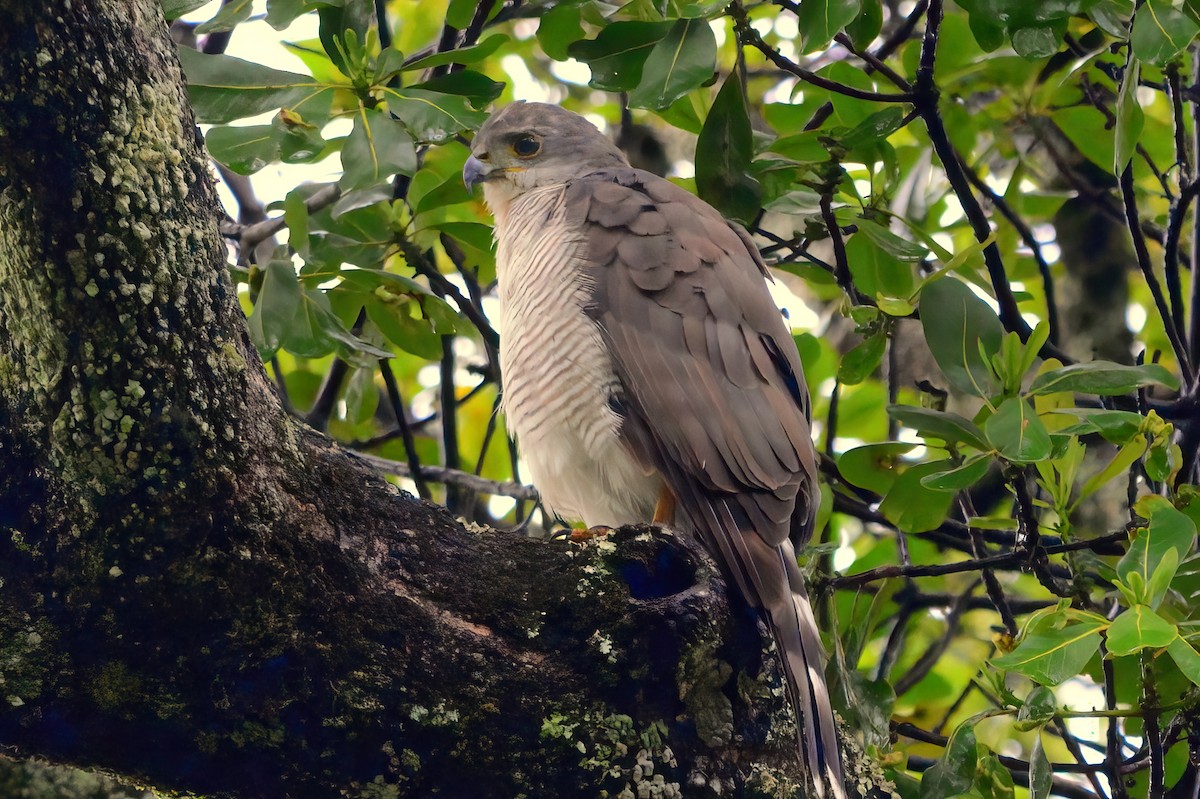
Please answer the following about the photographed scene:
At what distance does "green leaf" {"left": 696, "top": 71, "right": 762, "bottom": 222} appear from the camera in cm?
336

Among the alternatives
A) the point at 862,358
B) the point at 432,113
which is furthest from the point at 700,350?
the point at 432,113


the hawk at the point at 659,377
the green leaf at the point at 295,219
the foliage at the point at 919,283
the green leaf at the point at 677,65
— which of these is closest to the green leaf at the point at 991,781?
the foliage at the point at 919,283

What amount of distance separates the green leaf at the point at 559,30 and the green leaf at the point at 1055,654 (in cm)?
221

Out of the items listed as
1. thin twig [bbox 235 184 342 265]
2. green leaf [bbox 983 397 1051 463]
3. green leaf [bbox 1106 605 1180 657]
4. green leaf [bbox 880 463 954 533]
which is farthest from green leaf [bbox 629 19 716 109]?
green leaf [bbox 1106 605 1180 657]

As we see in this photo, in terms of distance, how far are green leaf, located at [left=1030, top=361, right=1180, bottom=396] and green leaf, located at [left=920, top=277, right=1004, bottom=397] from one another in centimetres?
14

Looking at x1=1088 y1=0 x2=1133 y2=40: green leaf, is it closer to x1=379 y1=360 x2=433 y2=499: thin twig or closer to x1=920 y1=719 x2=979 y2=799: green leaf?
x1=920 y1=719 x2=979 y2=799: green leaf

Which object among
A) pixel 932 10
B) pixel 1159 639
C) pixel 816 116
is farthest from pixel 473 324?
pixel 1159 639

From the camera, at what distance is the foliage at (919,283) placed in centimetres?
283

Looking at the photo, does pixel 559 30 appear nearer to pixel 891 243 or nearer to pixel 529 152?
pixel 529 152

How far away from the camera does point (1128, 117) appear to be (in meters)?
2.92

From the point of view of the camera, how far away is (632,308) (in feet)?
10.7

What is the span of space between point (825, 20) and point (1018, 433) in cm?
108

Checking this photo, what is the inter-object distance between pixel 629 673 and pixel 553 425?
3.92 feet

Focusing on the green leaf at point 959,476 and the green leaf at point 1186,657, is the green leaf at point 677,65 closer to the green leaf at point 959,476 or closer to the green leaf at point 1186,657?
the green leaf at point 959,476
